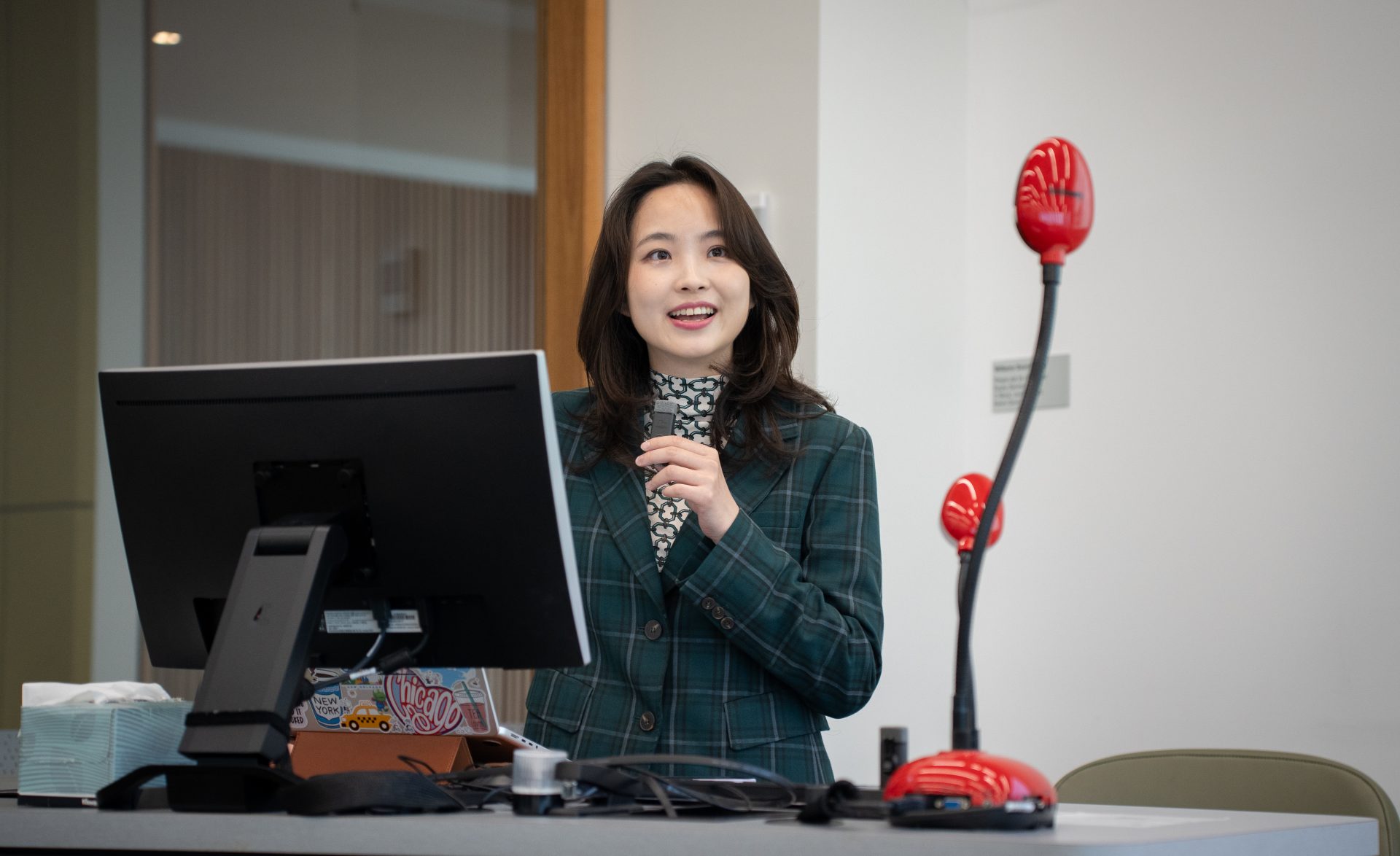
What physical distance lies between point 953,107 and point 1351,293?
1072 mm

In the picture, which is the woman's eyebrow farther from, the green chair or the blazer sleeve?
the green chair

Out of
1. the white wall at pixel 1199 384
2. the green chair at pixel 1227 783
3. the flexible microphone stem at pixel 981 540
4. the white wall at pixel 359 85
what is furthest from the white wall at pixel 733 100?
the flexible microphone stem at pixel 981 540

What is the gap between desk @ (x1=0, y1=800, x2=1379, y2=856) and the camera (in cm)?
98

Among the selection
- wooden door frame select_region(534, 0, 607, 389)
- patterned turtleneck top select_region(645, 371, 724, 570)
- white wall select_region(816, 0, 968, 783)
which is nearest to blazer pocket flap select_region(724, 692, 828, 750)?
patterned turtleneck top select_region(645, 371, 724, 570)

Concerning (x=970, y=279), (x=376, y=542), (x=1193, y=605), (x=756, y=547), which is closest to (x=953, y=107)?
(x=970, y=279)

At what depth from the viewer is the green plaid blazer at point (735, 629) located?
5.13ft

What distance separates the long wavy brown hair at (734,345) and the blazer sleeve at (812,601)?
0.14m

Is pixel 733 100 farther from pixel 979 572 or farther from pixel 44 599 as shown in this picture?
pixel 979 572

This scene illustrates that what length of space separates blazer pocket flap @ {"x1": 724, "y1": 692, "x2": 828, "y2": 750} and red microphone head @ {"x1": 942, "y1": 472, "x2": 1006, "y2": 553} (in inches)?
17.1

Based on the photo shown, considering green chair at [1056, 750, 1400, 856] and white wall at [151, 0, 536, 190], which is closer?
green chair at [1056, 750, 1400, 856]

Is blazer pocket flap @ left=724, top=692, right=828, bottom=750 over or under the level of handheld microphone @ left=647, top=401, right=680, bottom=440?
under

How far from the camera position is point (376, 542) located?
133cm

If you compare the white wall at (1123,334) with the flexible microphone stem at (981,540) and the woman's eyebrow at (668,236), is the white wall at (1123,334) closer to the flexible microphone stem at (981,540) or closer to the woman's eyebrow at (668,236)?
the woman's eyebrow at (668,236)

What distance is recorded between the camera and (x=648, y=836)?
1.04 m
